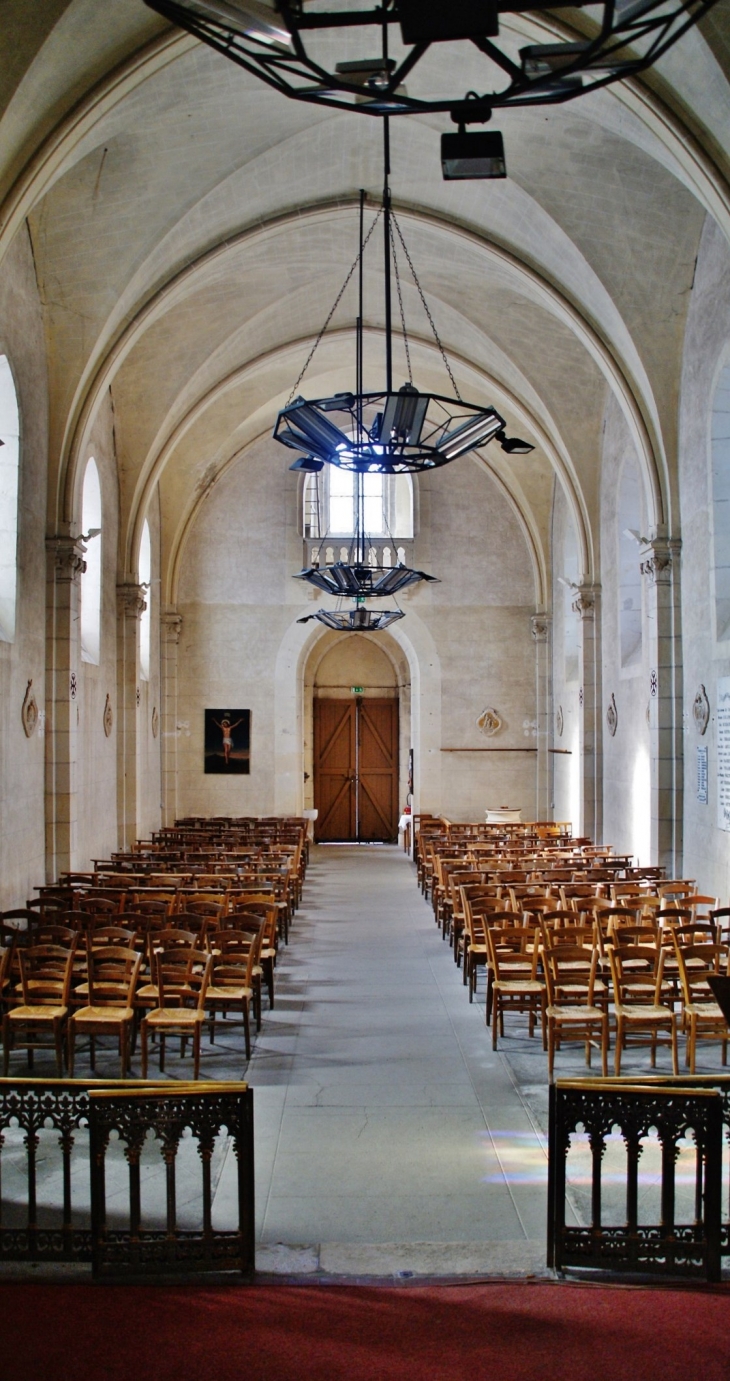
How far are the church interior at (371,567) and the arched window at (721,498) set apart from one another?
47mm

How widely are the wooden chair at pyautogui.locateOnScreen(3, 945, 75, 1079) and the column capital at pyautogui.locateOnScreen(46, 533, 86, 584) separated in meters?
7.04

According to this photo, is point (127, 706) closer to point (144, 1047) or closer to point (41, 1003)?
point (41, 1003)

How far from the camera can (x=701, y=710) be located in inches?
507

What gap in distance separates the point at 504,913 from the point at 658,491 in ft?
23.0

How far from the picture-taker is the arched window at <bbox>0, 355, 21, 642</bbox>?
1274 cm

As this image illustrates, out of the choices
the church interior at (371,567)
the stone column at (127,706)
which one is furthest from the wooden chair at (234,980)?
the stone column at (127,706)

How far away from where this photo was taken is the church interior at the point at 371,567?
7.24 meters

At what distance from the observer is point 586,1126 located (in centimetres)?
446

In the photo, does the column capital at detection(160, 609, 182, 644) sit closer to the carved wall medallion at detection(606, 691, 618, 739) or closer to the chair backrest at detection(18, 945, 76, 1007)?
the carved wall medallion at detection(606, 691, 618, 739)

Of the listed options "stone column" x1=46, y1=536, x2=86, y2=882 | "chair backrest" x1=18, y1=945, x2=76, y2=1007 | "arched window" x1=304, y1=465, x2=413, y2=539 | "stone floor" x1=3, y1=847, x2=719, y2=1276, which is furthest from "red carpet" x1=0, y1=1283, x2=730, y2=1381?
"arched window" x1=304, y1=465, x2=413, y2=539

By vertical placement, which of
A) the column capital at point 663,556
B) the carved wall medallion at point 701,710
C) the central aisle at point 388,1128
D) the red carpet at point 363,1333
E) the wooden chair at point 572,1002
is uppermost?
the column capital at point 663,556

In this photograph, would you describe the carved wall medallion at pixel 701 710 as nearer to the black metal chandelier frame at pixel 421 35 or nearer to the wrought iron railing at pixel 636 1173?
the wrought iron railing at pixel 636 1173

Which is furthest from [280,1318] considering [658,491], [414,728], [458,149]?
[414,728]

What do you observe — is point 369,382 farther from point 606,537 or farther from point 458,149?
point 458,149
